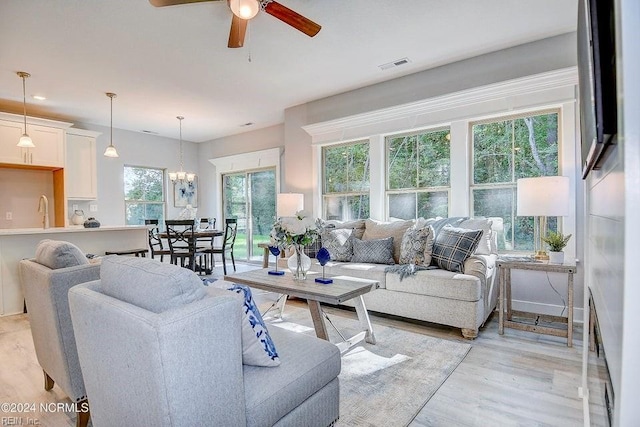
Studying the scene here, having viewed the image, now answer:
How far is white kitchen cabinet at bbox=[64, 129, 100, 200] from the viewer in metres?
5.68

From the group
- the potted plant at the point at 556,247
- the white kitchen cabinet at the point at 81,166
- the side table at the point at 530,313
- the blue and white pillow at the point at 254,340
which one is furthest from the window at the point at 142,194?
the potted plant at the point at 556,247

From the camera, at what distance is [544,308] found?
342 centimetres

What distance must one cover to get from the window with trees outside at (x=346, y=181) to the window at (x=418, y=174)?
40 cm

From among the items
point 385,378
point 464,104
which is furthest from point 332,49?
point 385,378

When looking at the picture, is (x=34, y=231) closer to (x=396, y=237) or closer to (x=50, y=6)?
(x=50, y=6)

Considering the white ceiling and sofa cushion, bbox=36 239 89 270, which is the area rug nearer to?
sofa cushion, bbox=36 239 89 270

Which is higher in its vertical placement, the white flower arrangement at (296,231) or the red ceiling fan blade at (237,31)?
the red ceiling fan blade at (237,31)

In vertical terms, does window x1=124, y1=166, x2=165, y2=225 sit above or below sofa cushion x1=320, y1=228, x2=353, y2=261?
above

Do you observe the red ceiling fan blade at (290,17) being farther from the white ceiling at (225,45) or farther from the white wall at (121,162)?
the white wall at (121,162)

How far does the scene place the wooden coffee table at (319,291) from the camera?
243cm

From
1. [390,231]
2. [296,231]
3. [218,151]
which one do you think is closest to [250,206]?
[218,151]

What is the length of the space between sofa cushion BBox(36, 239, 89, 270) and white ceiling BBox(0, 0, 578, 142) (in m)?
2.02

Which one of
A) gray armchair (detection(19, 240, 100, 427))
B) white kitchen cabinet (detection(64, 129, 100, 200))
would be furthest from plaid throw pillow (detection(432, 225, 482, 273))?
white kitchen cabinet (detection(64, 129, 100, 200))

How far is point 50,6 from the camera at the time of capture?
2.73m
